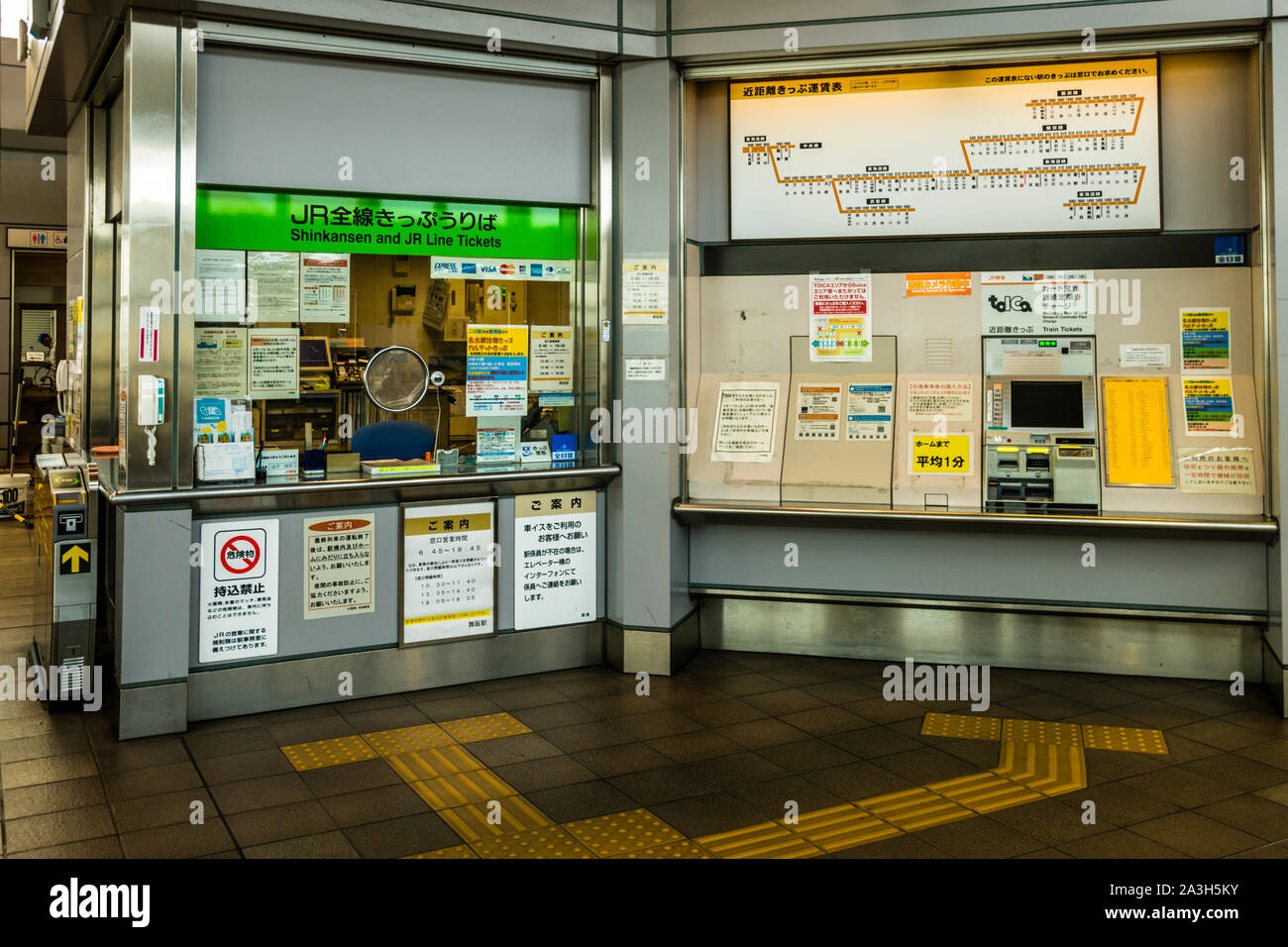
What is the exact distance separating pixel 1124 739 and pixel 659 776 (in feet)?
6.66

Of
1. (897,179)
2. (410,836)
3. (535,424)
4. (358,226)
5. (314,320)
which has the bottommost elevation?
(410,836)

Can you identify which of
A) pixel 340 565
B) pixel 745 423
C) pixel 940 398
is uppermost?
pixel 940 398

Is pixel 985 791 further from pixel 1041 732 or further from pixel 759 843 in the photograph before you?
pixel 759 843

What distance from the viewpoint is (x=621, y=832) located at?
137 inches

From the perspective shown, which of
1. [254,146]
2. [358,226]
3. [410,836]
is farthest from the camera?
[358,226]

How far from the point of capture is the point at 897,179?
549 centimetres

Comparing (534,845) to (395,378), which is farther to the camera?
(395,378)

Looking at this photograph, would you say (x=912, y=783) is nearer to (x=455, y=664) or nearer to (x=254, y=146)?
(x=455, y=664)

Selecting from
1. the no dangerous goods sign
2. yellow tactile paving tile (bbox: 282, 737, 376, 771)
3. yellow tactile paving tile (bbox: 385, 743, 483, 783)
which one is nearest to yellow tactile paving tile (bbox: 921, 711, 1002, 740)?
yellow tactile paving tile (bbox: 385, 743, 483, 783)

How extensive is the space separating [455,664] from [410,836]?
176 centimetres

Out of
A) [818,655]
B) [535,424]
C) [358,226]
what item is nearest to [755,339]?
[535,424]

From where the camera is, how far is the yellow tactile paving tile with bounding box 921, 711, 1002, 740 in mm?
4453

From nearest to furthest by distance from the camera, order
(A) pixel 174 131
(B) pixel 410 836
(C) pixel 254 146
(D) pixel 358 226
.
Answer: (B) pixel 410 836
(A) pixel 174 131
(C) pixel 254 146
(D) pixel 358 226

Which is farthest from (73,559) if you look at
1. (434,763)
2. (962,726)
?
(962,726)
